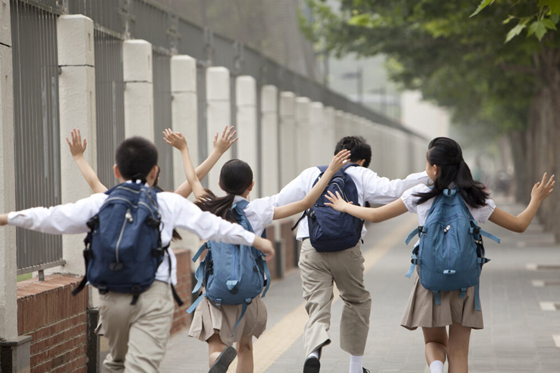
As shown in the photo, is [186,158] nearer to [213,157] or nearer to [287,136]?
[213,157]

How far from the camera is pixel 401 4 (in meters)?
16.8

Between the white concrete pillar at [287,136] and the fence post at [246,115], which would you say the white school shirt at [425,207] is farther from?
the white concrete pillar at [287,136]

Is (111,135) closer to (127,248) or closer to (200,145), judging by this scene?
(200,145)

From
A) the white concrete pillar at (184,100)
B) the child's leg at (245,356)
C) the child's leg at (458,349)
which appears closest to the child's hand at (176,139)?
Result: the child's leg at (245,356)

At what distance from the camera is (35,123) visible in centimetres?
699

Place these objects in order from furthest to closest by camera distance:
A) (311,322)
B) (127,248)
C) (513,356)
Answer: (513,356), (311,322), (127,248)

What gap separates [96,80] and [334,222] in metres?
2.92

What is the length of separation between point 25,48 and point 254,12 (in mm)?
8991

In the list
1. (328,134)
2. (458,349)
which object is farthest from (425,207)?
(328,134)

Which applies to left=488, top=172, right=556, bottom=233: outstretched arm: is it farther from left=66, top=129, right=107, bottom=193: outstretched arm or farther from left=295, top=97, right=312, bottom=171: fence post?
left=295, top=97, right=312, bottom=171: fence post

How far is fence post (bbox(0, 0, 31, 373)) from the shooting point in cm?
581

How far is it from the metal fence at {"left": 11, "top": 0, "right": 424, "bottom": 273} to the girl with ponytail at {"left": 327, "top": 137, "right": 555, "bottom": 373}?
2.50 metres

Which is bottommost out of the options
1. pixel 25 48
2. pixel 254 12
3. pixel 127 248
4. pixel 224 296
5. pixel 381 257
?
pixel 381 257

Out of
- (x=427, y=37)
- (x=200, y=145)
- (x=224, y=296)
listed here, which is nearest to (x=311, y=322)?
(x=224, y=296)
